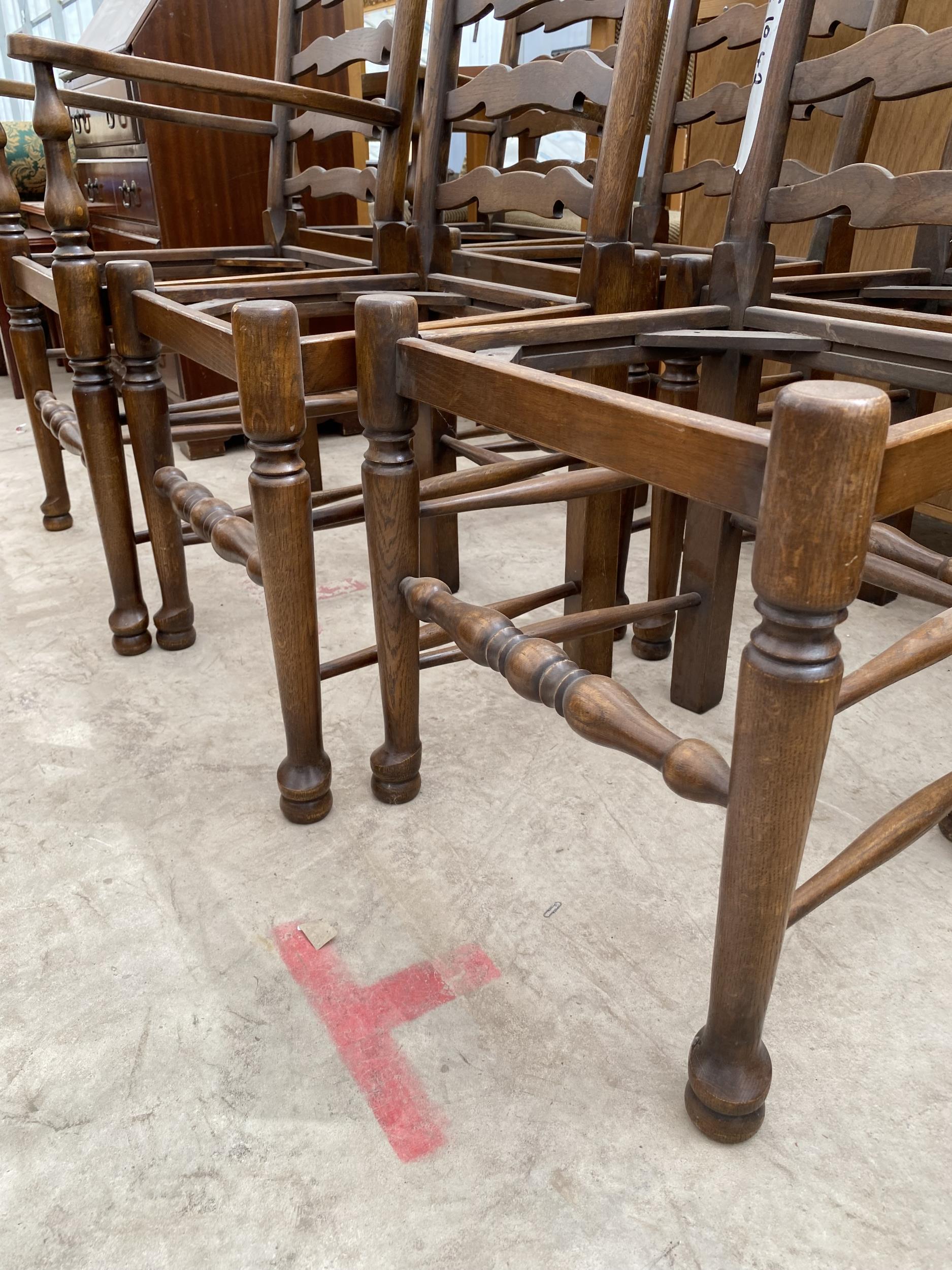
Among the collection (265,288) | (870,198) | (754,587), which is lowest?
(754,587)

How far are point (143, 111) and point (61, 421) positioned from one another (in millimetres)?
564

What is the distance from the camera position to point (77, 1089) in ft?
2.53

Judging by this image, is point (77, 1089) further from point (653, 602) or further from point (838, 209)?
point (838, 209)

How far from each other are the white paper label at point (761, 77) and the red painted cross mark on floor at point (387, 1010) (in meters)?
1.00

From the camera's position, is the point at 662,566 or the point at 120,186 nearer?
the point at 662,566

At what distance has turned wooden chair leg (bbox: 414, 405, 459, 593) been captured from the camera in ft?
4.92

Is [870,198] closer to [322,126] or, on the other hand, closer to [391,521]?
[391,521]

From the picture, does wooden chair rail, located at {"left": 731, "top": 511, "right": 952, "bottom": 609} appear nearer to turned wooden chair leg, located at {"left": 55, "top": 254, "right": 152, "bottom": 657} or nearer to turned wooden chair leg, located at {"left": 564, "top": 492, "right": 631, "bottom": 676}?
turned wooden chair leg, located at {"left": 564, "top": 492, "right": 631, "bottom": 676}

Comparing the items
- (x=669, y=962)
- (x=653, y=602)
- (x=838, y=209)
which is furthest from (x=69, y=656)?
(x=838, y=209)

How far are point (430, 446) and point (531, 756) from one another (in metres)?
0.57

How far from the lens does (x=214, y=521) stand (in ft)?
3.84

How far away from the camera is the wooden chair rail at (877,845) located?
2.39ft

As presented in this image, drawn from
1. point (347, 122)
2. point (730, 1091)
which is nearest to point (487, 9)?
point (347, 122)

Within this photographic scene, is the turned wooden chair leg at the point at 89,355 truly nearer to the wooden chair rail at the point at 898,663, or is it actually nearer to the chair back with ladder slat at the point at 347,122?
the chair back with ladder slat at the point at 347,122
